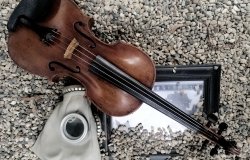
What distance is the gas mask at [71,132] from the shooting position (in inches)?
62.4

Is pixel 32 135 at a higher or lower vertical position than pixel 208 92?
lower

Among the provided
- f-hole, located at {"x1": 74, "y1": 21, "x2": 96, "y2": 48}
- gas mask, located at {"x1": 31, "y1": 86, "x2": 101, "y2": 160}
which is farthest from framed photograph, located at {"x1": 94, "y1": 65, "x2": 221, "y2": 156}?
f-hole, located at {"x1": 74, "y1": 21, "x2": 96, "y2": 48}

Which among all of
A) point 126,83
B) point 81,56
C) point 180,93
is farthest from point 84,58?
point 180,93

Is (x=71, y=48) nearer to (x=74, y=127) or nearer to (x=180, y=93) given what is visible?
(x=74, y=127)

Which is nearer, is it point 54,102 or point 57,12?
point 57,12

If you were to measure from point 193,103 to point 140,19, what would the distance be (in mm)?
374

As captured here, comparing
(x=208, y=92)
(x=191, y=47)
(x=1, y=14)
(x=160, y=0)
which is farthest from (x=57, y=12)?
(x=208, y=92)

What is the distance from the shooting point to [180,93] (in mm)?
1755

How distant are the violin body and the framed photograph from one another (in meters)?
0.20

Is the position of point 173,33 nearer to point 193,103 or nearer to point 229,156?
point 193,103

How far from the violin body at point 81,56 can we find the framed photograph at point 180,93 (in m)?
0.20

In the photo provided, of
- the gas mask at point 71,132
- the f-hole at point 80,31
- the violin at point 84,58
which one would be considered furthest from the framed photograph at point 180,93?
the f-hole at point 80,31

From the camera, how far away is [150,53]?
1741 millimetres

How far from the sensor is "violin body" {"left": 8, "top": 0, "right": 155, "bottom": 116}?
152cm
